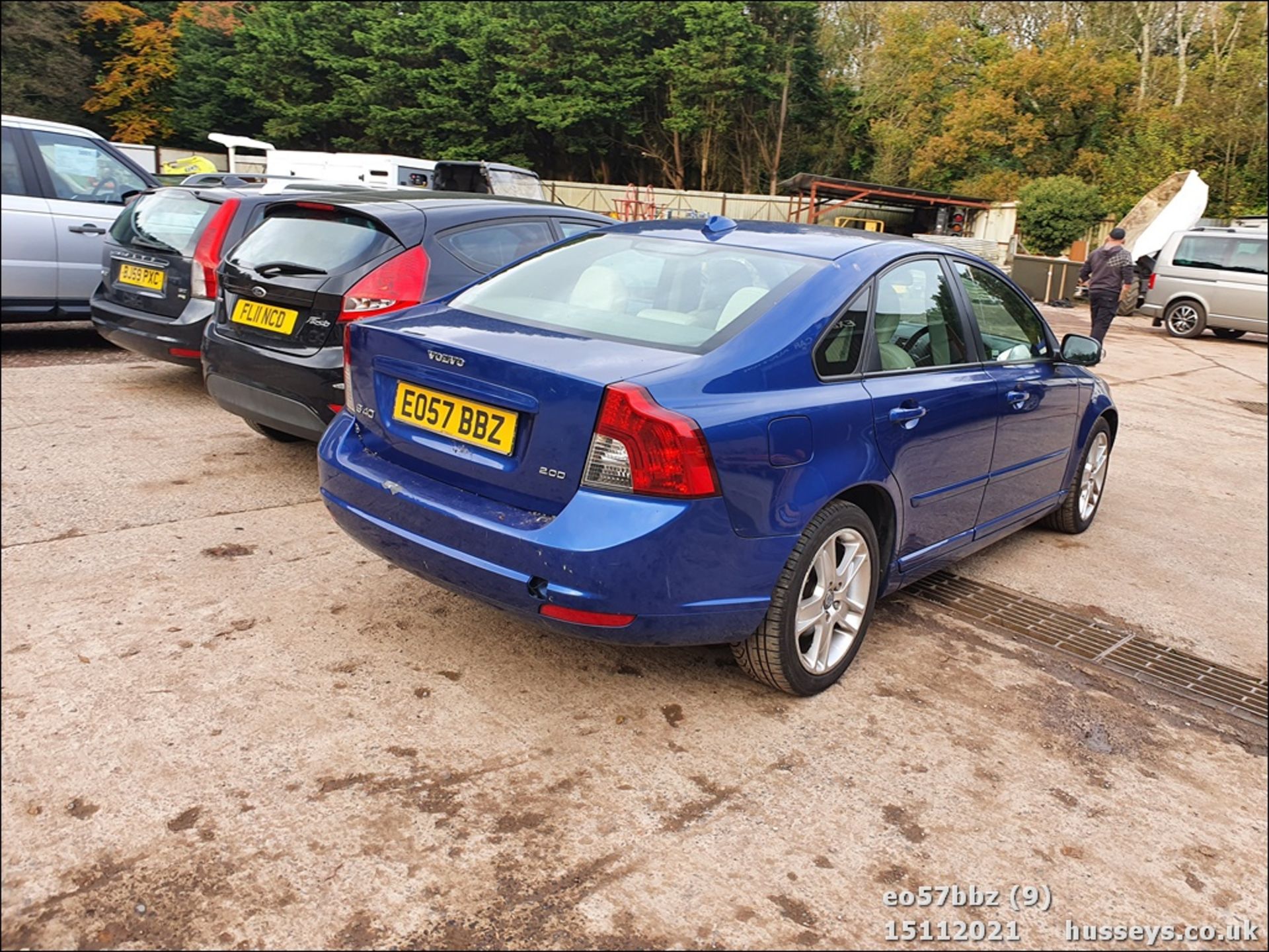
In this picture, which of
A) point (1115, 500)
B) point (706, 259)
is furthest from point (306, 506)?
point (1115, 500)

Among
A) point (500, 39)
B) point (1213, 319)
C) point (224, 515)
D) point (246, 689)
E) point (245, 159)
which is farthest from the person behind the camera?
point (500, 39)

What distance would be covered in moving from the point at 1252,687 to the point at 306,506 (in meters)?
4.11

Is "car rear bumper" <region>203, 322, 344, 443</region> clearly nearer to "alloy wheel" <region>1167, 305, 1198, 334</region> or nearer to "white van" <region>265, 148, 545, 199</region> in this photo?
"white van" <region>265, 148, 545, 199</region>

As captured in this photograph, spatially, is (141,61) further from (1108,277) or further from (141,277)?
(141,277)

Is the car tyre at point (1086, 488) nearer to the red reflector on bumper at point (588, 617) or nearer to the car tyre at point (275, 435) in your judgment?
the red reflector on bumper at point (588, 617)

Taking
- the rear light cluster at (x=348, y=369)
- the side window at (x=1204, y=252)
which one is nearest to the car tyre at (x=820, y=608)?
the rear light cluster at (x=348, y=369)

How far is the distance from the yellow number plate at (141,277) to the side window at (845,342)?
15.8 feet

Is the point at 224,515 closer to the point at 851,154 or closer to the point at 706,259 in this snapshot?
the point at 706,259

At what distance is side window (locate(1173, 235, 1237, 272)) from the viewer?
17.5 m

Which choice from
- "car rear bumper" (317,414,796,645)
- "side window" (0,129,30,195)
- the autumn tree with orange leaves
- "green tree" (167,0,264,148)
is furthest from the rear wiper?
"green tree" (167,0,264,148)

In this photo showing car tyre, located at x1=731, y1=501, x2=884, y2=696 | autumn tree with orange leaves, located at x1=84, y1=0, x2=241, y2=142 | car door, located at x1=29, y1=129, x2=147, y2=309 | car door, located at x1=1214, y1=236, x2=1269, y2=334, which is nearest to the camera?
car tyre, located at x1=731, y1=501, x2=884, y2=696

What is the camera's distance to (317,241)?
5020mm

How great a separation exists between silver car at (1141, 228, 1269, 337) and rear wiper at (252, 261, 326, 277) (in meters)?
17.1

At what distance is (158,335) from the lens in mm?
6262
